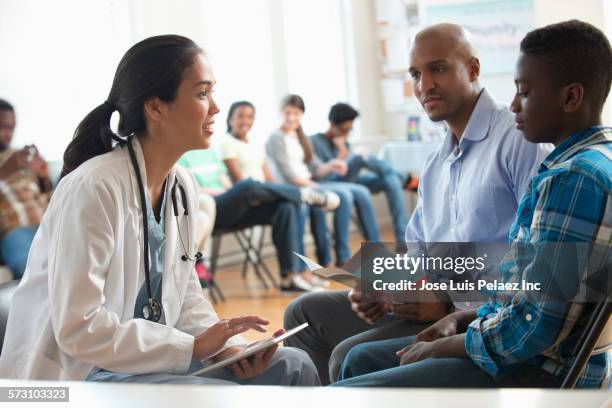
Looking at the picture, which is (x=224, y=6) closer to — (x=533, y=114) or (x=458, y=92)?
(x=458, y=92)

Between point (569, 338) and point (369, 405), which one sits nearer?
point (369, 405)

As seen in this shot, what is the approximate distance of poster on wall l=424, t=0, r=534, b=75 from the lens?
6.78m

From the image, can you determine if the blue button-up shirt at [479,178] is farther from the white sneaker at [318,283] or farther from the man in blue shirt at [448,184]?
the white sneaker at [318,283]

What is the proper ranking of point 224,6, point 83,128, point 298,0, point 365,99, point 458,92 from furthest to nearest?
point 365,99, point 298,0, point 224,6, point 458,92, point 83,128

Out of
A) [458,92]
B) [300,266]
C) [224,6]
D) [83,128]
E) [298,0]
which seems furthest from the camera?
[298,0]

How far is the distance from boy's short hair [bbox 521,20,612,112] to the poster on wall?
5.54 meters

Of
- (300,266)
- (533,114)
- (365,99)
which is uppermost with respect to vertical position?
(533,114)

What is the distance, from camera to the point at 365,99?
24.5 ft

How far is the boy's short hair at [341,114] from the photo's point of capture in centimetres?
607

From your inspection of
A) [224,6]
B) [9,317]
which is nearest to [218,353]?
[9,317]

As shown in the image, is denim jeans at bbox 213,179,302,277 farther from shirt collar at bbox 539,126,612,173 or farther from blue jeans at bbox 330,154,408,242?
shirt collar at bbox 539,126,612,173

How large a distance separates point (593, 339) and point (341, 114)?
493cm

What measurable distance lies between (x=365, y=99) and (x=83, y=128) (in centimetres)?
602

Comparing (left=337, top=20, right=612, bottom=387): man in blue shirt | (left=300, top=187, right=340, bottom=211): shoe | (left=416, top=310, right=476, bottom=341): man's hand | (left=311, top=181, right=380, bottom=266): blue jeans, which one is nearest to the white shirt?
(left=300, top=187, right=340, bottom=211): shoe
